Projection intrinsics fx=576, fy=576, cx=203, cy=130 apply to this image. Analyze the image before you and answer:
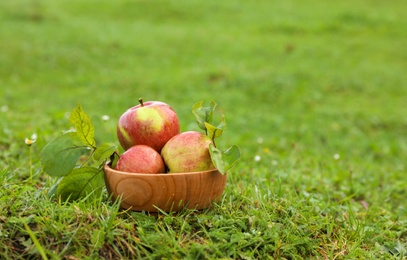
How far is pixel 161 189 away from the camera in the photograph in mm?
3240

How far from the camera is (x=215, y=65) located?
1423 cm

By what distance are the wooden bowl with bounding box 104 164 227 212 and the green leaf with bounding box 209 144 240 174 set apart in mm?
74

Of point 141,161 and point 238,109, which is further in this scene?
point 238,109

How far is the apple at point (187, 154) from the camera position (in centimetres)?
338

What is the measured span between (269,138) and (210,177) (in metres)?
5.66

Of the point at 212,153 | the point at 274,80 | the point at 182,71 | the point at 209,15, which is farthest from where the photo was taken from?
the point at 209,15

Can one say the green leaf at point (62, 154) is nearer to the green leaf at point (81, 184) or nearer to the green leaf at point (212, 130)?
the green leaf at point (81, 184)

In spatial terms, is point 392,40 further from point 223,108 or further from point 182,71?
point 223,108

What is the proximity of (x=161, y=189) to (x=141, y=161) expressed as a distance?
0.22 m

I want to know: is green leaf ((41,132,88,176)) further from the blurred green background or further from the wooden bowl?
the blurred green background

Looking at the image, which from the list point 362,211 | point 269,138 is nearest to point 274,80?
point 269,138

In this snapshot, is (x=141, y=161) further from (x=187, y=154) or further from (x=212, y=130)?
(x=212, y=130)

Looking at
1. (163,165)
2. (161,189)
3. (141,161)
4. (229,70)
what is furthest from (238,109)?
(161,189)

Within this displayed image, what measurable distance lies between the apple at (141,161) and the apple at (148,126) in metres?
0.11
